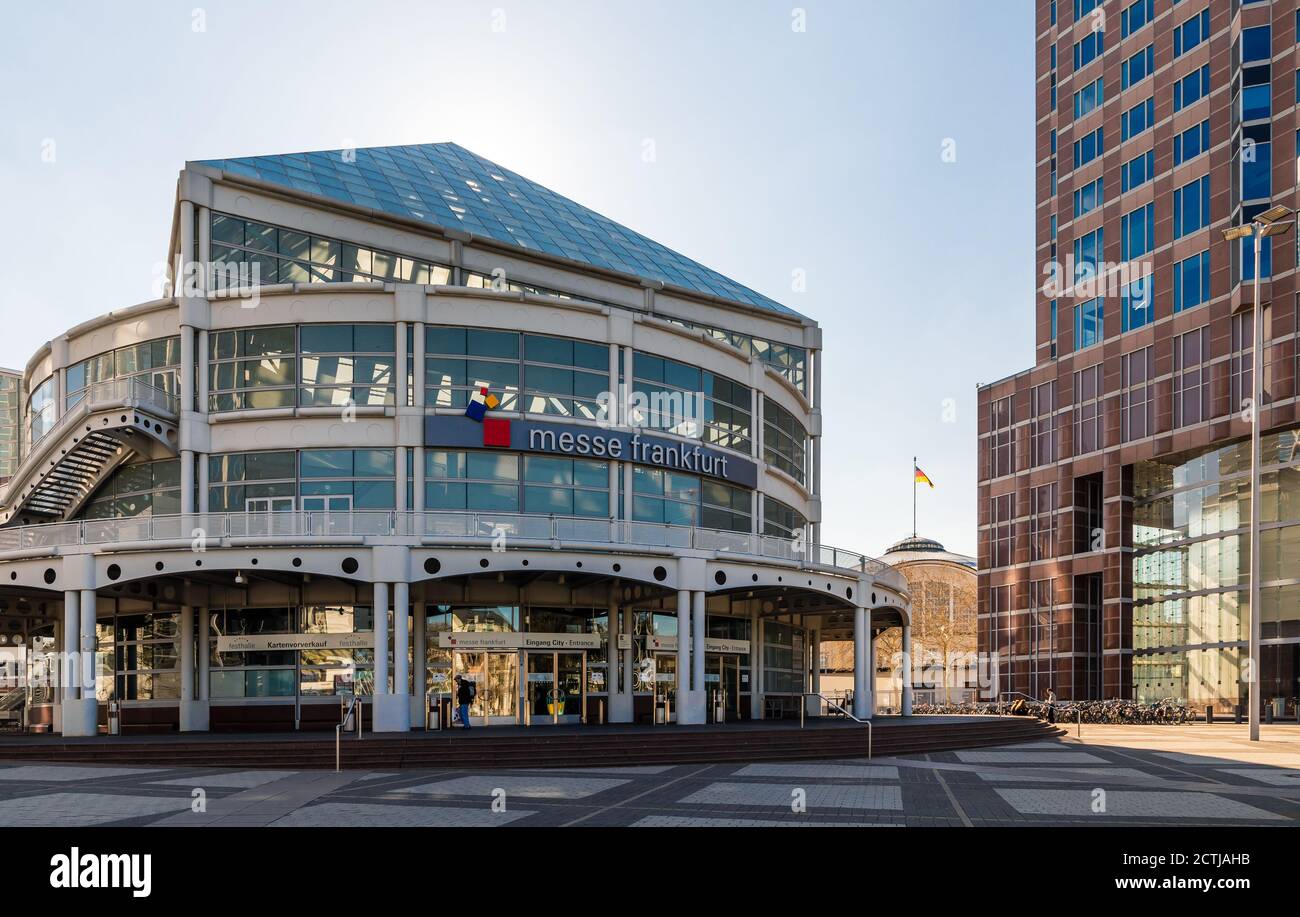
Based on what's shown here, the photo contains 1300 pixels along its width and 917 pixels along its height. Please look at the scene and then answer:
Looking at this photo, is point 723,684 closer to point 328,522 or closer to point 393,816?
point 328,522

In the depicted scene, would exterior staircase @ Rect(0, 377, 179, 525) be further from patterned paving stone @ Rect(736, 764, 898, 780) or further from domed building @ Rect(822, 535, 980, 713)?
domed building @ Rect(822, 535, 980, 713)

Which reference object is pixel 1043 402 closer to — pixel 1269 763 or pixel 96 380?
pixel 1269 763

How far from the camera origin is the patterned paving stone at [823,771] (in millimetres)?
22438

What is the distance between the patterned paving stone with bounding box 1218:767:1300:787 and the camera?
2139 cm

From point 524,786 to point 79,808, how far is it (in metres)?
6.78

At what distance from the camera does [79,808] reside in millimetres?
16984

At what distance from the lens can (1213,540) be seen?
64.3 m

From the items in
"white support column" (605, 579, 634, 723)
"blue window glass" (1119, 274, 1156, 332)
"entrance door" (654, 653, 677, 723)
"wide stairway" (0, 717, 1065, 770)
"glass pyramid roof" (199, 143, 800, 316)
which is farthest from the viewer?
"blue window glass" (1119, 274, 1156, 332)

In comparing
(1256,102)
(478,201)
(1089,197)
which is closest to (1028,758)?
(478,201)

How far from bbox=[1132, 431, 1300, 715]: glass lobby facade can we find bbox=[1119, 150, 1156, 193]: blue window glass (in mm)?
15588

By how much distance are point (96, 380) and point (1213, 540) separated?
5497 centimetres

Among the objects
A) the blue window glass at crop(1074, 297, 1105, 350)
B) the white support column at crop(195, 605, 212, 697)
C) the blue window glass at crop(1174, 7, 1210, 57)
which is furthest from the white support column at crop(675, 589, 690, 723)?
the blue window glass at crop(1174, 7, 1210, 57)

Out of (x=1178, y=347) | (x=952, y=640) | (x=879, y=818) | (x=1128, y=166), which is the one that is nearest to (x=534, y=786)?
(x=879, y=818)

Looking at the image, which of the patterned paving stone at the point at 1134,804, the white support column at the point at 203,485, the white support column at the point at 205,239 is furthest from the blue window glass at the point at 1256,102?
the white support column at the point at 203,485
